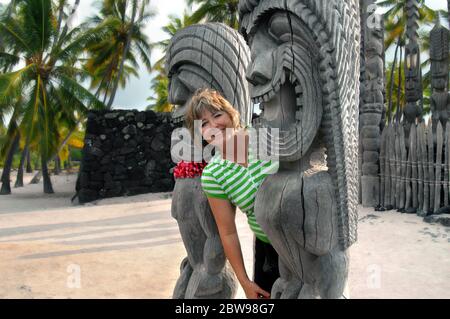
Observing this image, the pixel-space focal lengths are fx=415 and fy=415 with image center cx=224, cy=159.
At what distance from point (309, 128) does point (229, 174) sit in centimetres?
34

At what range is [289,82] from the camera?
1.24m

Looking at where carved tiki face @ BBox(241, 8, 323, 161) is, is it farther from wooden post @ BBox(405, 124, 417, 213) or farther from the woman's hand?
wooden post @ BBox(405, 124, 417, 213)

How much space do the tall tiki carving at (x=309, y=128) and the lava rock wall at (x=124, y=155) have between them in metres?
9.60

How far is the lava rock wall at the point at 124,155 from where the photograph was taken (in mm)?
10469

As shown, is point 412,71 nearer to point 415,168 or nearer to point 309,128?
point 415,168

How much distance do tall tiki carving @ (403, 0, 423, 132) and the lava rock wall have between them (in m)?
5.63

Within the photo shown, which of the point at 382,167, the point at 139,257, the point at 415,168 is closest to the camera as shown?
the point at 139,257

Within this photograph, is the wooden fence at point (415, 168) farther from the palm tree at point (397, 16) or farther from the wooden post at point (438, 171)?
the palm tree at point (397, 16)

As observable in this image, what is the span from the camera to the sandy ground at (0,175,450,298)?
12.1 feet

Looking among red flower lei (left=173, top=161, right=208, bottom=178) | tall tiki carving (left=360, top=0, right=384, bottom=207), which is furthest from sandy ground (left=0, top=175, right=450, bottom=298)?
red flower lei (left=173, top=161, right=208, bottom=178)

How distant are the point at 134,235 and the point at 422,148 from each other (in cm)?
471

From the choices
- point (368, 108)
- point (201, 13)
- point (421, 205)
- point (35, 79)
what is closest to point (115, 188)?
point (35, 79)

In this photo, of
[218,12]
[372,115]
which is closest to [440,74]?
[372,115]

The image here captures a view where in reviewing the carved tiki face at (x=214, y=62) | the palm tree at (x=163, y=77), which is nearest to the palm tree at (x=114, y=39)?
the palm tree at (x=163, y=77)
